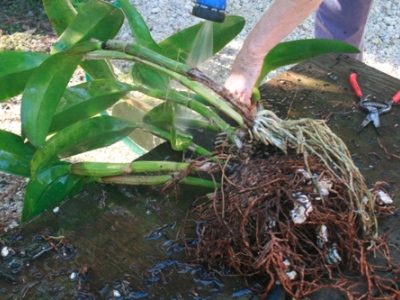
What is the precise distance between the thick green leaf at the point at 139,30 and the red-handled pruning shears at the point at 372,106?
0.56 m

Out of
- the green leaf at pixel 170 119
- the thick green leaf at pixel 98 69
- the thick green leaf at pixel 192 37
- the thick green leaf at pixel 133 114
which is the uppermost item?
the thick green leaf at pixel 192 37

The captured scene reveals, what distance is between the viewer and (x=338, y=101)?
1.51 metres

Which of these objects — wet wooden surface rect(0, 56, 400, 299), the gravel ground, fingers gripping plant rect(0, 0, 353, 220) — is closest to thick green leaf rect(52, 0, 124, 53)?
fingers gripping plant rect(0, 0, 353, 220)

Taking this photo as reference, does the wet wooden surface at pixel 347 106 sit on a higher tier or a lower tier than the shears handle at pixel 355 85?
lower

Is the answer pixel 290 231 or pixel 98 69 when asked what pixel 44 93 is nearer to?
pixel 98 69

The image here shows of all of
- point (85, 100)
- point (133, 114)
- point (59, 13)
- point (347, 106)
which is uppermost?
point (59, 13)

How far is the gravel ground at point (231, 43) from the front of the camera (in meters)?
2.37

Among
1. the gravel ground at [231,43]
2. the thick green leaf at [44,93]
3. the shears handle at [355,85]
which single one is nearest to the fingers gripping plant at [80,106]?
the thick green leaf at [44,93]

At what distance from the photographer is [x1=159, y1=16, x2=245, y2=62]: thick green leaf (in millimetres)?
1487

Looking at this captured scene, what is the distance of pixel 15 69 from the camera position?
1294 mm

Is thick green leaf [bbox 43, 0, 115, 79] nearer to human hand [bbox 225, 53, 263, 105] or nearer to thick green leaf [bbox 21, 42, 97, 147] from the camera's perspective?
thick green leaf [bbox 21, 42, 97, 147]

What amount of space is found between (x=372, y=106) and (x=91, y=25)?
0.76 metres

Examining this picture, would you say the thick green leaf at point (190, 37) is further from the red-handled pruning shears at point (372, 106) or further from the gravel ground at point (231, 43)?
the gravel ground at point (231, 43)

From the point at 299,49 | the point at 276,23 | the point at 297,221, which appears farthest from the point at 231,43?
the point at 297,221
